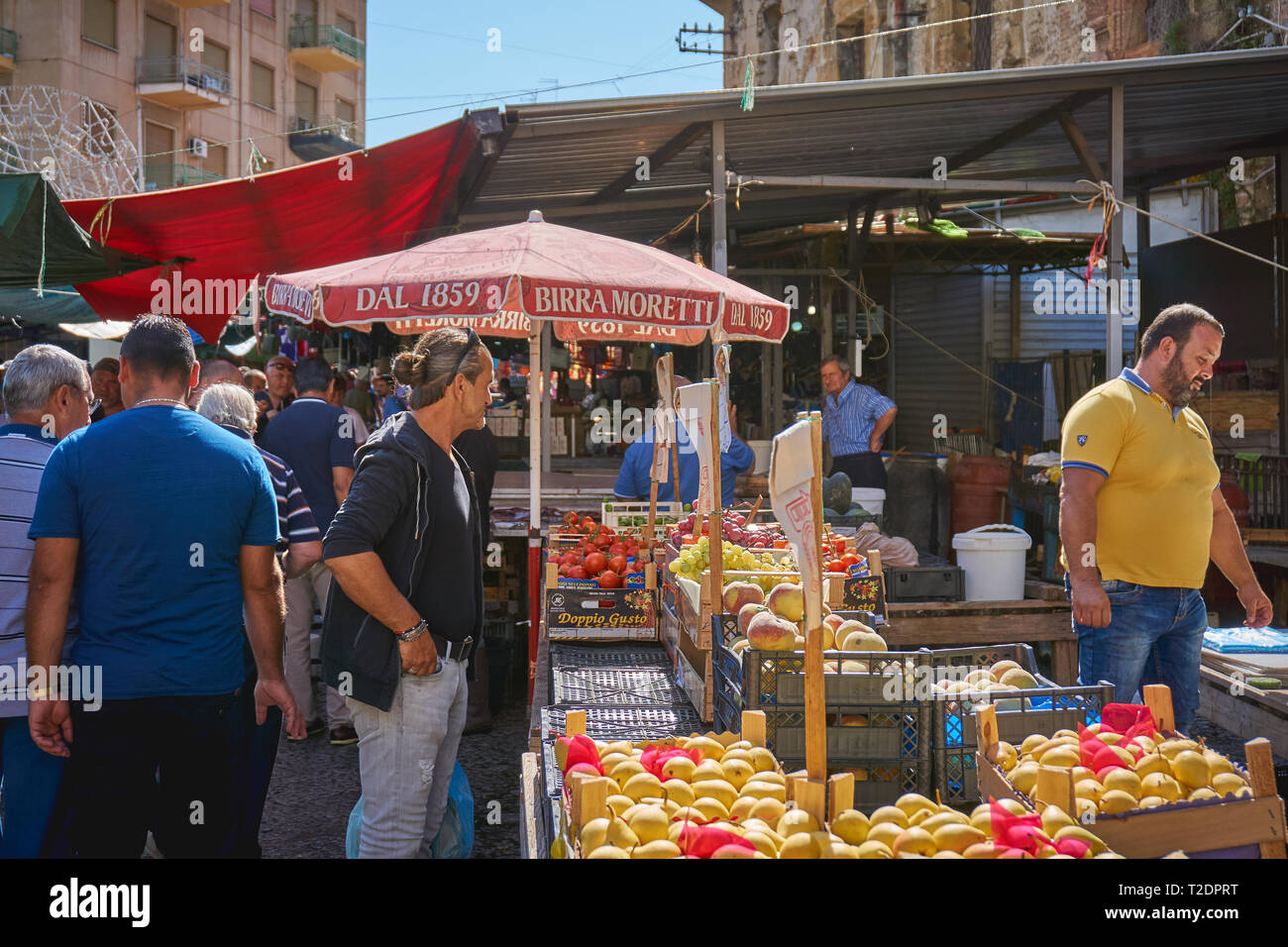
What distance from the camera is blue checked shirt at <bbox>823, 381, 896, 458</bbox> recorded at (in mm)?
8875

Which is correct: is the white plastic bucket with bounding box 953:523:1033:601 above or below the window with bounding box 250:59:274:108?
below

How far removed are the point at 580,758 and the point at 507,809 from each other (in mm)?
2753

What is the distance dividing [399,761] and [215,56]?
37.4 m

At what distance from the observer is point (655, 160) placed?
924cm

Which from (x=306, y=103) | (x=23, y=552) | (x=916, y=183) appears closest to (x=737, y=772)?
(x=23, y=552)

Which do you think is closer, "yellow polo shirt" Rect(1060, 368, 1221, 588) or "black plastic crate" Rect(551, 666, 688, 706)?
"yellow polo shirt" Rect(1060, 368, 1221, 588)

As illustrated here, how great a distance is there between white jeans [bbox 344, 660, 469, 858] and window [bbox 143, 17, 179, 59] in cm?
3509

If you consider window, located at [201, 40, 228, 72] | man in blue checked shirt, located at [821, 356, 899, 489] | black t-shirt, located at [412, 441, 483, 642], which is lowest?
black t-shirt, located at [412, 441, 483, 642]

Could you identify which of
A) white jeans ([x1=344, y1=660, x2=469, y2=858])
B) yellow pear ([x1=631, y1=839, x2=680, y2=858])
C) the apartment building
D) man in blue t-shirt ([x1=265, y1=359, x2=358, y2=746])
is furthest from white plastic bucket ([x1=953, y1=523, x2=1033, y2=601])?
the apartment building

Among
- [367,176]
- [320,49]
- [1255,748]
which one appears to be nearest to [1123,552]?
[1255,748]

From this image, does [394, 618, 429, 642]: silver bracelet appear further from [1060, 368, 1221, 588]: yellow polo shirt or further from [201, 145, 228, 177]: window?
[201, 145, 228, 177]: window

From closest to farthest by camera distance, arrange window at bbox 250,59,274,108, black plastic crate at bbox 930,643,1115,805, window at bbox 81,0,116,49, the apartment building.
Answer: black plastic crate at bbox 930,643,1115,805, the apartment building, window at bbox 81,0,116,49, window at bbox 250,59,274,108

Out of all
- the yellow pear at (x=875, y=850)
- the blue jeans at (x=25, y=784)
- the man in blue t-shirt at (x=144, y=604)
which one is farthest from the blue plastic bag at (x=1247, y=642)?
the blue jeans at (x=25, y=784)

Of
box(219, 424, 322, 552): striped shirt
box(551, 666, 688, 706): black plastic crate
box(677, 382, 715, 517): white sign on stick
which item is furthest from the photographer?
box(219, 424, 322, 552): striped shirt
